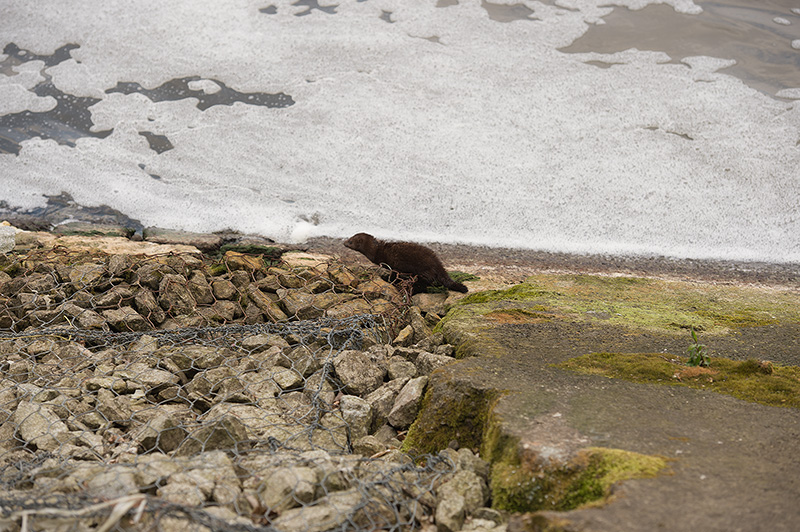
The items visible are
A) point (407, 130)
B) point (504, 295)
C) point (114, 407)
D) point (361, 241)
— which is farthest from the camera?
point (407, 130)

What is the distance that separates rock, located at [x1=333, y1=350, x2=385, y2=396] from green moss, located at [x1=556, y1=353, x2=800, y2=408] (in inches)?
27.4

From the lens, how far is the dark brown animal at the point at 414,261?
11.5 ft

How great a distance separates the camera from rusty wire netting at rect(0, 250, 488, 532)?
1452mm

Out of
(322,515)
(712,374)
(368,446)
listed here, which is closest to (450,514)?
(322,515)

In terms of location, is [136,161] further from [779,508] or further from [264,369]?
[779,508]

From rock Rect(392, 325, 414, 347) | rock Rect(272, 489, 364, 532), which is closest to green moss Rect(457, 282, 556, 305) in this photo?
rock Rect(392, 325, 414, 347)

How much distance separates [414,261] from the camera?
3.57 m

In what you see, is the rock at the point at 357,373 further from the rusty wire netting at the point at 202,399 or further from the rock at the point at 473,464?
the rock at the point at 473,464

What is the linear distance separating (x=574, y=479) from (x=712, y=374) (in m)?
0.85

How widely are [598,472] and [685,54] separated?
7353mm

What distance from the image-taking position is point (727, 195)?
544cm

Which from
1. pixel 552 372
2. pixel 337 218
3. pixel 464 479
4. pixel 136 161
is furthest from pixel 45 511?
pixel 136 161

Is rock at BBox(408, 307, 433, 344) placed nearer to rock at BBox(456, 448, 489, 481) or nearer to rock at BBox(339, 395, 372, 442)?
rock at BBox(339, 395, 372, 442)

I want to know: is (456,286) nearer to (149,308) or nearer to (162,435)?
(149,308)
